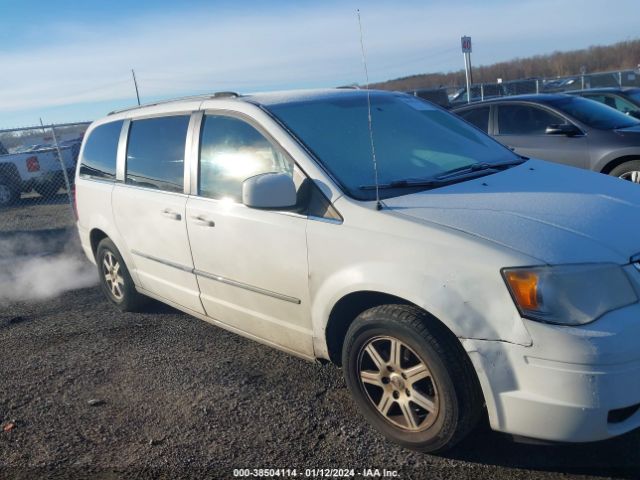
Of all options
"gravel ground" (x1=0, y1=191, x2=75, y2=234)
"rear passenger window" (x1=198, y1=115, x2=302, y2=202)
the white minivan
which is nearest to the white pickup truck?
"gravel ground" (x1=0, y1=191, x2=75, y2=234)

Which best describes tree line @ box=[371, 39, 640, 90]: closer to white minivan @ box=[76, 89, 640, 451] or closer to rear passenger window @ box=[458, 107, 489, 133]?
rear passenger window @ box=[458, 107, 489, 133]

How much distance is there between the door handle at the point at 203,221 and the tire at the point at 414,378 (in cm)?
120

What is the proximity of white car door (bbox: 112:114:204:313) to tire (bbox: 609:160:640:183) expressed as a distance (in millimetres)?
5272

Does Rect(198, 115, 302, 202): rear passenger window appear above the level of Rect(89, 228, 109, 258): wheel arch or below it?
above

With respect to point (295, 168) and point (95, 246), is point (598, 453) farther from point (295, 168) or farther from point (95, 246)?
point (95, 246)

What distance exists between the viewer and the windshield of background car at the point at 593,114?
287 inches

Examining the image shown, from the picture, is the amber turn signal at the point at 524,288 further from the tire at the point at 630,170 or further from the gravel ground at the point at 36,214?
the gravel ground at the point at 36,214

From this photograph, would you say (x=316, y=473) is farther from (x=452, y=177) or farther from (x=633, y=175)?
(x=633, y=175)

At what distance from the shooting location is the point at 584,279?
7.82 feet

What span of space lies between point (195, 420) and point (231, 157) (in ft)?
5.18

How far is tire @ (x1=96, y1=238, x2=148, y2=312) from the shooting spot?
5.10 m

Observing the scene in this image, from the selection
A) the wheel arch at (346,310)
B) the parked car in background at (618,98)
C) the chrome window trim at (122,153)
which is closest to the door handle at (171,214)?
the chrome window trim at (122,153)

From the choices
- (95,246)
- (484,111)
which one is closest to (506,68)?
(484,111)

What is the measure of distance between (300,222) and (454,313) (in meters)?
1.01
